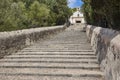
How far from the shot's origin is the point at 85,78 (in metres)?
5.46

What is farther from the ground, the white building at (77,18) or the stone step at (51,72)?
the white building at (77,18)

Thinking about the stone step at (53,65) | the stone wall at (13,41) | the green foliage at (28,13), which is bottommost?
the stone step at (53,65)

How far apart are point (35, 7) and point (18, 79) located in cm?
2199

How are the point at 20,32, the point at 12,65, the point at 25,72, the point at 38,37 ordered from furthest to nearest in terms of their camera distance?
the point at 38,37 < the point at 20,32 < the point at 12,65 < the point at 25,72

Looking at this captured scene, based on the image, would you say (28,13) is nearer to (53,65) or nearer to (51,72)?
(53,65)

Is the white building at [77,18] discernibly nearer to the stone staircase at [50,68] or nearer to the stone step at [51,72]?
the stone staircase at [50,68]

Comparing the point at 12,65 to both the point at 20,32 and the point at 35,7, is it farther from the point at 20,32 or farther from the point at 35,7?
the point at 35,7

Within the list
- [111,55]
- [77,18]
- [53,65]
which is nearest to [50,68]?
[53,65]

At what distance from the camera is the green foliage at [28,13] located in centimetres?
1714

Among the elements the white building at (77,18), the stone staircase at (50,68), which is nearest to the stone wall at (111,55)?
the stone staircase at (50,68)

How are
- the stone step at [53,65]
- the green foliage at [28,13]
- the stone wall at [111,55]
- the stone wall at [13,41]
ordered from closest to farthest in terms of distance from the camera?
the stone wall at [111,55]
the stone step at [53,65]
the stone wall at [13,41]
the green foliage at [28,13]

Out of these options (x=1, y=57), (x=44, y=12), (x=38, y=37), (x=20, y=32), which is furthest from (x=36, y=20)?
(x=1, y=57)

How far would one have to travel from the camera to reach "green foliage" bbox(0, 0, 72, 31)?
56.2 feet

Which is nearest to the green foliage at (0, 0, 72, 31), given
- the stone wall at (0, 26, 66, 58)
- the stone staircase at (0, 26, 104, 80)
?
the stone wall at (0, 26, 66, 58)
